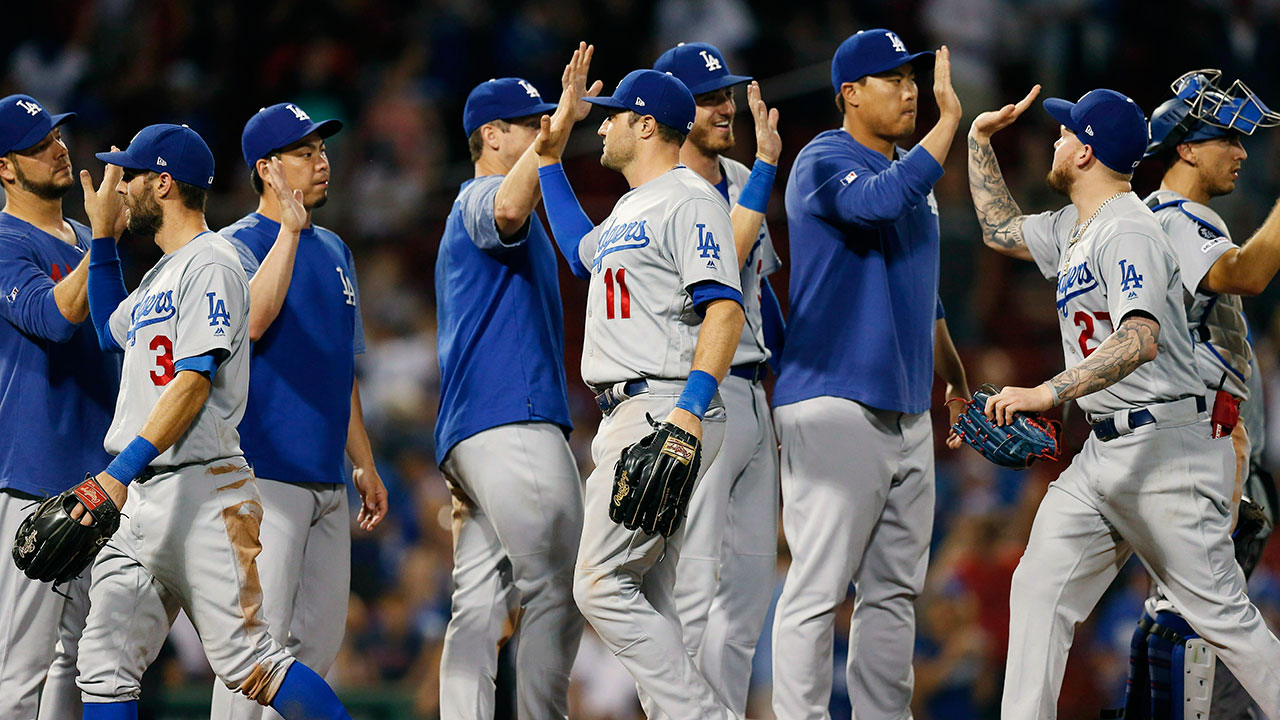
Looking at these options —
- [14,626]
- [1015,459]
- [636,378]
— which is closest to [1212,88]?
[1015,459]

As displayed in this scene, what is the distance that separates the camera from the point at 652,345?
4.22 meters

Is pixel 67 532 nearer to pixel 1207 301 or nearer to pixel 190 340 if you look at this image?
pixel 190 340

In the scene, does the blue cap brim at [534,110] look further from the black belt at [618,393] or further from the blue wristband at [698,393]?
the blue wristband at [698,393]

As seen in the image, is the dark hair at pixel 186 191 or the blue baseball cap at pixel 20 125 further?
the blue baseball cap at pixel 20 125

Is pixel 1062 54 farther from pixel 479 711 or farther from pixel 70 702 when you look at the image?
pixel 70 702

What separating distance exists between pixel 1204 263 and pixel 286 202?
3.20m

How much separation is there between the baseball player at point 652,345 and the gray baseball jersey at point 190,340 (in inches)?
44.3

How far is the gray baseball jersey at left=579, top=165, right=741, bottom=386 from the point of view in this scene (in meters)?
4.17

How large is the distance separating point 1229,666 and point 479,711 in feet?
8.34

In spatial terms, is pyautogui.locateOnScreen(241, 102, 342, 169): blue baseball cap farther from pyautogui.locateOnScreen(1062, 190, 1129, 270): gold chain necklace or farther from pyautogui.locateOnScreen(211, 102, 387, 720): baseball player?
pyautogui.locateOnScreen(1062, 190, 1129, 270): gold chain necklace

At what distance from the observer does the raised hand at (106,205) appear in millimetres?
4691

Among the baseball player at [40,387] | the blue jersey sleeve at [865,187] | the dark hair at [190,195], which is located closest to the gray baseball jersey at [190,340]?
the dark hair at [190,195]

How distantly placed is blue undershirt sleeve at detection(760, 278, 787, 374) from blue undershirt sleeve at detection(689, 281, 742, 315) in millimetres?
1206

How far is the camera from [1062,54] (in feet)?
34.5
